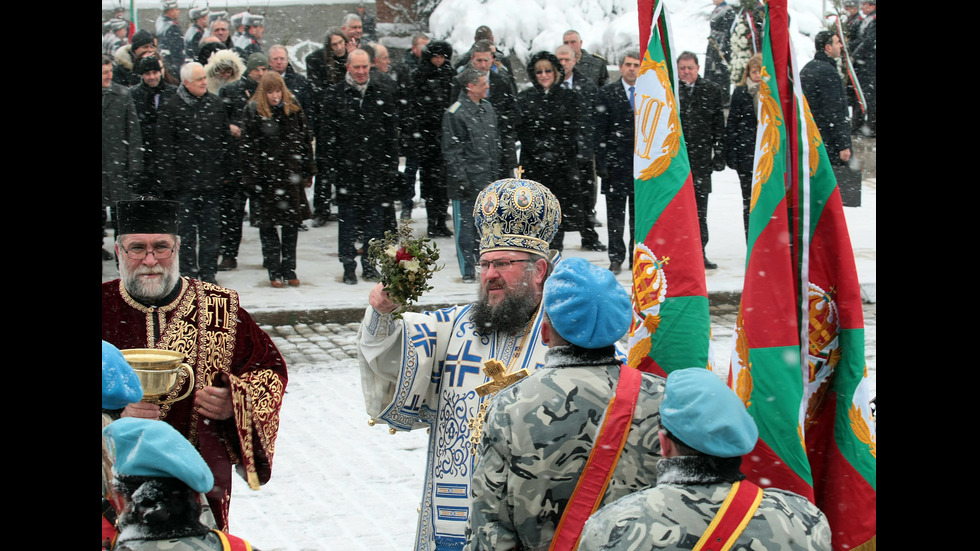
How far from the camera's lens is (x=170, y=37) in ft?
52.3

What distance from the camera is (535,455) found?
3145 mm

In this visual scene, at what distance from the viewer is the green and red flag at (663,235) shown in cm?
398

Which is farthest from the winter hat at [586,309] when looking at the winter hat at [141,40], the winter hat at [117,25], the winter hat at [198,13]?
the winter hat at [117,25]

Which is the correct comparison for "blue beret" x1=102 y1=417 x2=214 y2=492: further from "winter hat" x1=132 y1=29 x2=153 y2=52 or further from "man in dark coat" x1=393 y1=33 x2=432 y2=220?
"winter hat" x1=132 y1=29 x2=153 y2=52

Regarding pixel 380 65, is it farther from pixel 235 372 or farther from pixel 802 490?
pixel 802 490

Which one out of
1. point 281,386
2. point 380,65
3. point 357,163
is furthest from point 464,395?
point 380,65

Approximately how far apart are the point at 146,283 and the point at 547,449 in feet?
6.93

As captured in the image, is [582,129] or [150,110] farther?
[582,129]

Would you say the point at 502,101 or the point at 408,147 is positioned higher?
the point at 502,101

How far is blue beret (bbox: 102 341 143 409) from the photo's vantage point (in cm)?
321

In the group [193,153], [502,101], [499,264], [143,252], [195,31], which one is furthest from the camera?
[195,31]

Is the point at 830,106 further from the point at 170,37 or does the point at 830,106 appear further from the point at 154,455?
the point at 154,455

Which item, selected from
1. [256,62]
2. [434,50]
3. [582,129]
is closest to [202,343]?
[582,129]

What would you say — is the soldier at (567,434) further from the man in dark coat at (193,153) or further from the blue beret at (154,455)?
the man in dark coat at (193,153)
